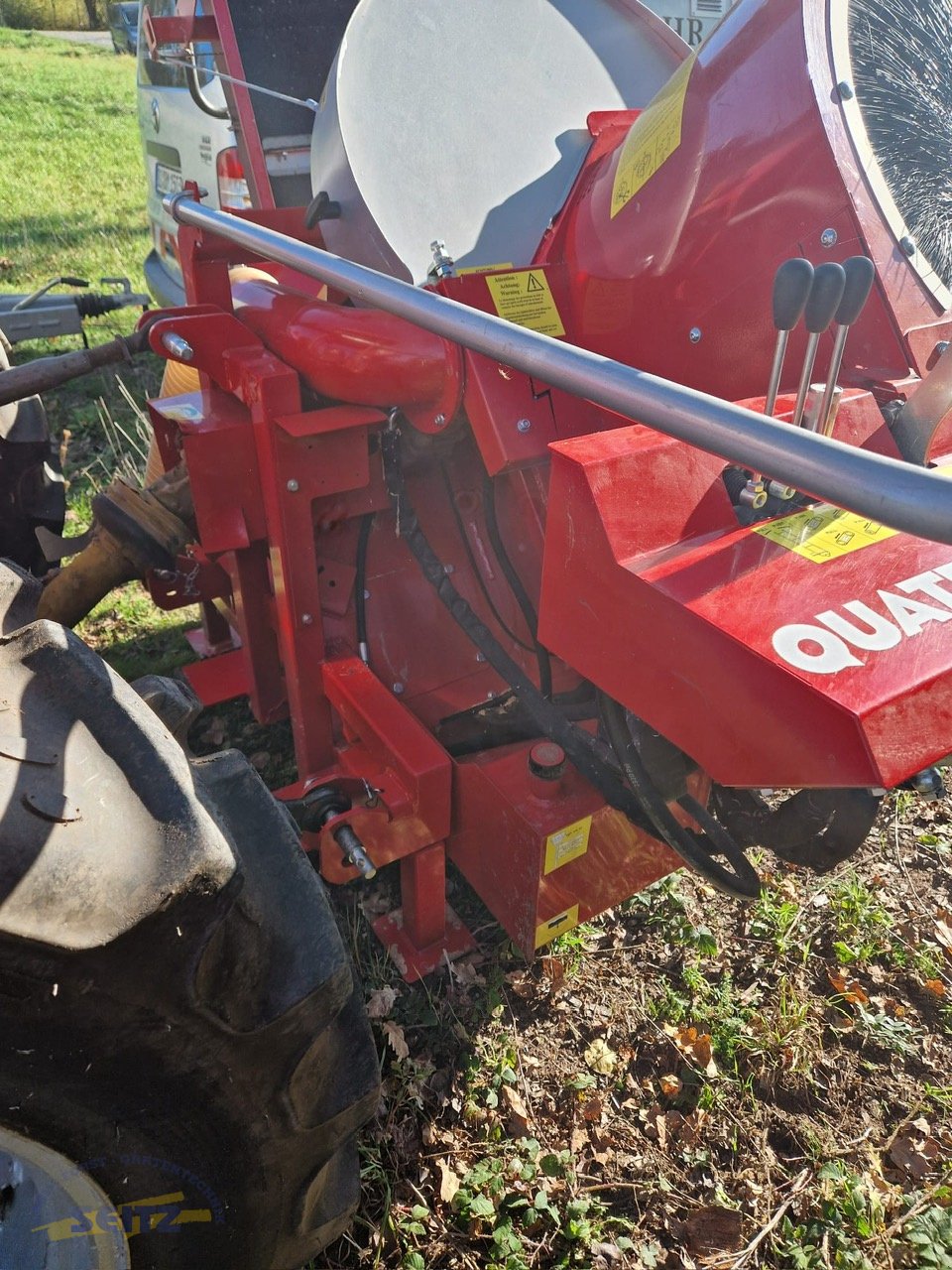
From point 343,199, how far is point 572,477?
130 cm

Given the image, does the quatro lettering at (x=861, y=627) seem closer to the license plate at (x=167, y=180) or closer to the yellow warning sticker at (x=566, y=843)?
the yellow warning sticker at (x=566, y=843)

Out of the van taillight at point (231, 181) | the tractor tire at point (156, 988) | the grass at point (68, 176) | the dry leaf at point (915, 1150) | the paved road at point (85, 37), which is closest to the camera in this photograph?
the tractor tire at point (156, 988)

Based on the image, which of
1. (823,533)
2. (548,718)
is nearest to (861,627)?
(823,533)

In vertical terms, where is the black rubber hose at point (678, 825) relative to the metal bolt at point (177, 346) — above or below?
below

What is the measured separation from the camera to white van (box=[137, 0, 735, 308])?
9.77 ft

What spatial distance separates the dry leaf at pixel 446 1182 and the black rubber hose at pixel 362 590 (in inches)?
41.8

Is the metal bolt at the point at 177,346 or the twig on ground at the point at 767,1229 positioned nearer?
the twig on ground at the point at 767,1229

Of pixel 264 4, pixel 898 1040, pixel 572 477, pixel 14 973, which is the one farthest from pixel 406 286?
pixel 264 4

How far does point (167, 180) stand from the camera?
5027mm

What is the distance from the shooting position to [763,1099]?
188 centimetres

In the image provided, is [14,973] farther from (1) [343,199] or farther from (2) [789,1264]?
(1) [343,199]

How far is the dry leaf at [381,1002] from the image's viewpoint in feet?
6.50

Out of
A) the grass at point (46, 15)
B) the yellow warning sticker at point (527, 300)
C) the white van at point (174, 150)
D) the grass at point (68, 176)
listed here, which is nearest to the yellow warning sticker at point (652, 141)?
the yellow warning sticker at point (527, 300)

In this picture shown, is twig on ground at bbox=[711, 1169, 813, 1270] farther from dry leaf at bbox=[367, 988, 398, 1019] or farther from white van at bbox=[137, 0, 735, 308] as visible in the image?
white van at bbox=[137, 0, 735, 308]
